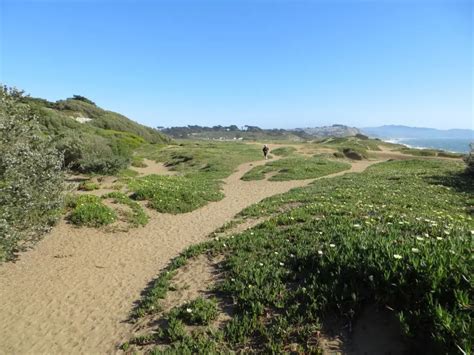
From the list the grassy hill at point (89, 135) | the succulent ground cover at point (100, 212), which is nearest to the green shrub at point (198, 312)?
the grassy hill at point (89, 135)

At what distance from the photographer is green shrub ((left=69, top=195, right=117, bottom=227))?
13916mm

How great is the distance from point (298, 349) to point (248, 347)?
860 mm

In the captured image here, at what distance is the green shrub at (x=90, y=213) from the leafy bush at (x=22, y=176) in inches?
145

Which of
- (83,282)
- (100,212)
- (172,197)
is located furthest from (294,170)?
(83,282)

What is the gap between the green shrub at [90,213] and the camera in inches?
548

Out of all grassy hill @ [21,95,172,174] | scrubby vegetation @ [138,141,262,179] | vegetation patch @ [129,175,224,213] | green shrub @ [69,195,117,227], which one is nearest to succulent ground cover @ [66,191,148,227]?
green shrub @ [69,195,117,227]

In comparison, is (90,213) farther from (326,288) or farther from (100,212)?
(326,288)

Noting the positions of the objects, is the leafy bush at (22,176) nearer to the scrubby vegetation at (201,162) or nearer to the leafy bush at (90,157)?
the leafy bush at (90,157)

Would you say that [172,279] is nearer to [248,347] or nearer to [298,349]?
[248,347]

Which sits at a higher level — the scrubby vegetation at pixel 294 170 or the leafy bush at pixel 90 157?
the leafy bush at pixel 90 157

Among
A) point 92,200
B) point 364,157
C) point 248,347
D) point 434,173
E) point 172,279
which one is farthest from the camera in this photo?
point 364,157

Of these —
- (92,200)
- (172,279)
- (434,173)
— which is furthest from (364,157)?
(172,279)

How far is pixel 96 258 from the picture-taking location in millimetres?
11344

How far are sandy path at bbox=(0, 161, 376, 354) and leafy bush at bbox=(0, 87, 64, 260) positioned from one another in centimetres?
129
